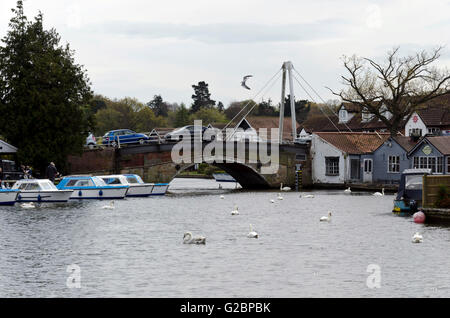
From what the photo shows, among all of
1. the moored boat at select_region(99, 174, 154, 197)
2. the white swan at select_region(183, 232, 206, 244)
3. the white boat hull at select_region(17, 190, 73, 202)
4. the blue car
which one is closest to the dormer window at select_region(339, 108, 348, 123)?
the blue car

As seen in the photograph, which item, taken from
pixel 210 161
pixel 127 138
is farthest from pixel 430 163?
pixel 127 138

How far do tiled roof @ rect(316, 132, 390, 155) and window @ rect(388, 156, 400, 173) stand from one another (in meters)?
3.93

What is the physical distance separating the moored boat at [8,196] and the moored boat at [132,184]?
41.3 feet

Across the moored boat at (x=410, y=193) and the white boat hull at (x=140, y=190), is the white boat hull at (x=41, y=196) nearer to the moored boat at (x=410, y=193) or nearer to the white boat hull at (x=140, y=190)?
the white boat hull at (x=140, y=190)

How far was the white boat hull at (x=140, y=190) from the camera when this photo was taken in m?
66.8

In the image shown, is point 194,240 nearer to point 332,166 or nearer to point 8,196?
point 8,196

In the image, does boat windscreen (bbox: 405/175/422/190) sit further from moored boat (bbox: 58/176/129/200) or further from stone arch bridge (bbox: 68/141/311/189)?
stone arch bridge (bbox: 68/141/311/189)

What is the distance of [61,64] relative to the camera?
71.2m

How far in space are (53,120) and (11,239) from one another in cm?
3329

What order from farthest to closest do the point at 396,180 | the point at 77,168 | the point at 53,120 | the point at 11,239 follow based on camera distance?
the point at 396,180 → the point at 77,168 → the point at 53,120 → the point at 11,239

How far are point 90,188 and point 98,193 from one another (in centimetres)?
80

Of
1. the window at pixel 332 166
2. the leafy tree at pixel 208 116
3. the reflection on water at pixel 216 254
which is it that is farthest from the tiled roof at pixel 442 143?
the leafy tree at pixel 208 116

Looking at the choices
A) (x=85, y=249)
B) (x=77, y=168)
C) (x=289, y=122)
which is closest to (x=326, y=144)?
(x=77, y=168)

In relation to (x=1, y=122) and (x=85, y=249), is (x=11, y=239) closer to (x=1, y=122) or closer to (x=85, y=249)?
(x=85, y=249)
